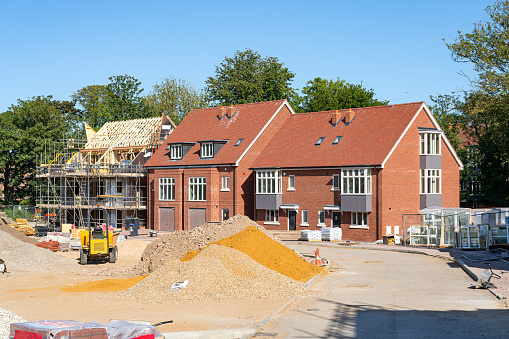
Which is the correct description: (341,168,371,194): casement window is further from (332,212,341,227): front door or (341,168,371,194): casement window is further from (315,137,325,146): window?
(315,137,325,146): window

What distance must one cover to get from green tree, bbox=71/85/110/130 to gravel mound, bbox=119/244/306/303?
79.5 meters

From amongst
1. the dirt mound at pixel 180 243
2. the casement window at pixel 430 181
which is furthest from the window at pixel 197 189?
the dirt mound at pixel 180 243

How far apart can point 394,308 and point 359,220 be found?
30748 millimetres

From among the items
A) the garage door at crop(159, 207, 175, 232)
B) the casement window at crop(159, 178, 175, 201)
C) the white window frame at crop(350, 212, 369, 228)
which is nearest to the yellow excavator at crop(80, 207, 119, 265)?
the white window frame at crop(350, 212, 369, 228)

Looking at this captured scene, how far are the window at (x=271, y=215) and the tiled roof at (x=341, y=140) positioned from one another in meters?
4.04

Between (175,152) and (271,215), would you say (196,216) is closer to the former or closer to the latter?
(175,152)

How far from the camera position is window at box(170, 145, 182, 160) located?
2517 inches

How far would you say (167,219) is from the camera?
63469 mm

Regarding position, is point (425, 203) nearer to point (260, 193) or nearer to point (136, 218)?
point (260, 193)

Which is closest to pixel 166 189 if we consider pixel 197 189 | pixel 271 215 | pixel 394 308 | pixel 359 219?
pixel 197 189

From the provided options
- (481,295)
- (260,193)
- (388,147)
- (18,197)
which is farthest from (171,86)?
(481,295)

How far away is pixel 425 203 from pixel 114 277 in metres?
30.3

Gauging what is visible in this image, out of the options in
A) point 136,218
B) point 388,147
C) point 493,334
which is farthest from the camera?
point 136,218

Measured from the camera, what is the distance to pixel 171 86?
3942 inches
